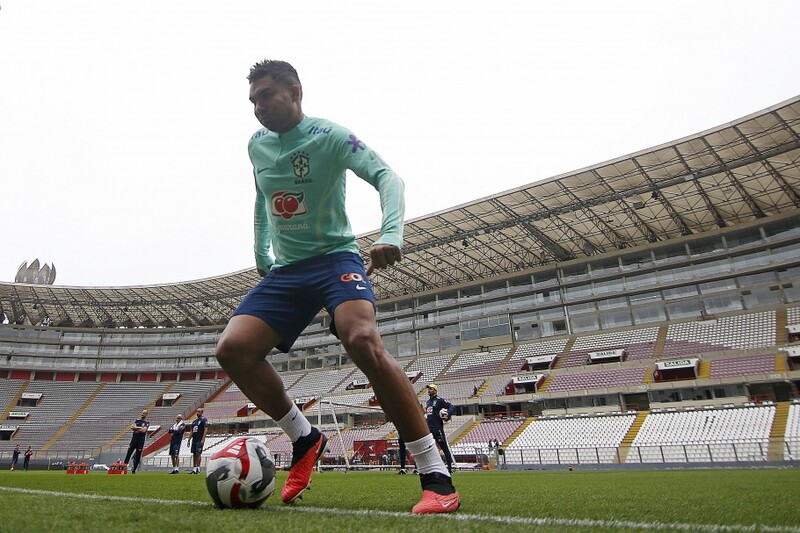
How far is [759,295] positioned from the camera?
2931 cm

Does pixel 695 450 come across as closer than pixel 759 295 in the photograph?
Yes

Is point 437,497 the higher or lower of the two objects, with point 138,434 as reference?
higher

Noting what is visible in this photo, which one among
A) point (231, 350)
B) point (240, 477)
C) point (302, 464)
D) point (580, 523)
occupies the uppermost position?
point (231, 350)

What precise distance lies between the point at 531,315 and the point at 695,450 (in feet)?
70.1

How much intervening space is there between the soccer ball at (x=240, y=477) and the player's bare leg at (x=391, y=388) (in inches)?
32.0

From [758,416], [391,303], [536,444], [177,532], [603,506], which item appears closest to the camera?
[177,532]

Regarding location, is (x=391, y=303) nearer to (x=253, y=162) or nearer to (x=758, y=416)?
(x=758, y=416)

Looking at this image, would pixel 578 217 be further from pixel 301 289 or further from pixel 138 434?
pixel 301 289

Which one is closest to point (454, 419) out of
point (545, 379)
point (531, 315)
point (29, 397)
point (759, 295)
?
point (545, 379)

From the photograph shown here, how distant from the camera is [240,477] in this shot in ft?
8.07

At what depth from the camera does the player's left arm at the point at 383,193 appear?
2248 mm

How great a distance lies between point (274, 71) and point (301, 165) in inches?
22.3

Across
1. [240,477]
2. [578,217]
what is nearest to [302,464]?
[240,477]

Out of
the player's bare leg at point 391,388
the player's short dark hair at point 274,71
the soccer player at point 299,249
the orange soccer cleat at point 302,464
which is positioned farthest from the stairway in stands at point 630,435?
the player's short dark hair at point 274,71
